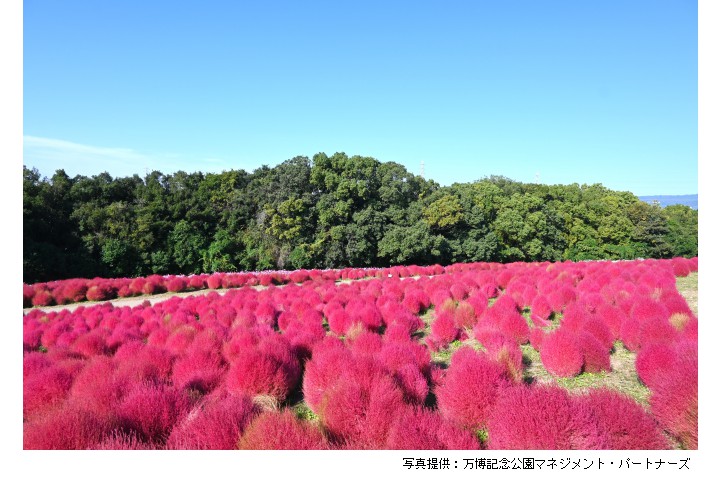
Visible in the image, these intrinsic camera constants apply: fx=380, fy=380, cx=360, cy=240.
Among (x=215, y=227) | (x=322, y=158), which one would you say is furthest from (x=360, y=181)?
(x=215, y=227)

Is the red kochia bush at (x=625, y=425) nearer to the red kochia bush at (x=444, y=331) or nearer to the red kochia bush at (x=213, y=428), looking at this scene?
the red kochia bush at (x=213, y=428)

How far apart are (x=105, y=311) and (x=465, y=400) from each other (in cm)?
1006

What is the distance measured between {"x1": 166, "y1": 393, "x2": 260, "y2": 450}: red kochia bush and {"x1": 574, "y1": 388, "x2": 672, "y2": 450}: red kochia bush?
2.54 meters

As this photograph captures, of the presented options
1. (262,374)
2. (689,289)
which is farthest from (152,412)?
(689,289)

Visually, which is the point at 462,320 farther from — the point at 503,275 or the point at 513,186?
the point at 513,186

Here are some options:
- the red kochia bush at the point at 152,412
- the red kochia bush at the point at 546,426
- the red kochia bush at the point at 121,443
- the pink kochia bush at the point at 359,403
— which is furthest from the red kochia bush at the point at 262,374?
the red kochia bush at the point at 546,426

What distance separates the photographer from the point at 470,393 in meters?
3.39


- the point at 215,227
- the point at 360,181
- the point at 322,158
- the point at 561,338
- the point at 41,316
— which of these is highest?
the point at 322,158

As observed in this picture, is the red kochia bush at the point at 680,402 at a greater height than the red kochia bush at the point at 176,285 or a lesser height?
greater

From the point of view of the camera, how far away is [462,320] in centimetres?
734

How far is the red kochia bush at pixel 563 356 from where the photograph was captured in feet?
15.4

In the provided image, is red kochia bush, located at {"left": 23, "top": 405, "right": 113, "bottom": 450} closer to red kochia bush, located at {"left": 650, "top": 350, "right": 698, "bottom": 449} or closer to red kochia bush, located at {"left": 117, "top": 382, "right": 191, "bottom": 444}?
red kochia bush, located at {"left": 117, "top": 382, "right": 191, "bottom": 444}

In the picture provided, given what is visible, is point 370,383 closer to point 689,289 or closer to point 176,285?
point 689,289

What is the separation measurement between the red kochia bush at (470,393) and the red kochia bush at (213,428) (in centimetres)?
171
